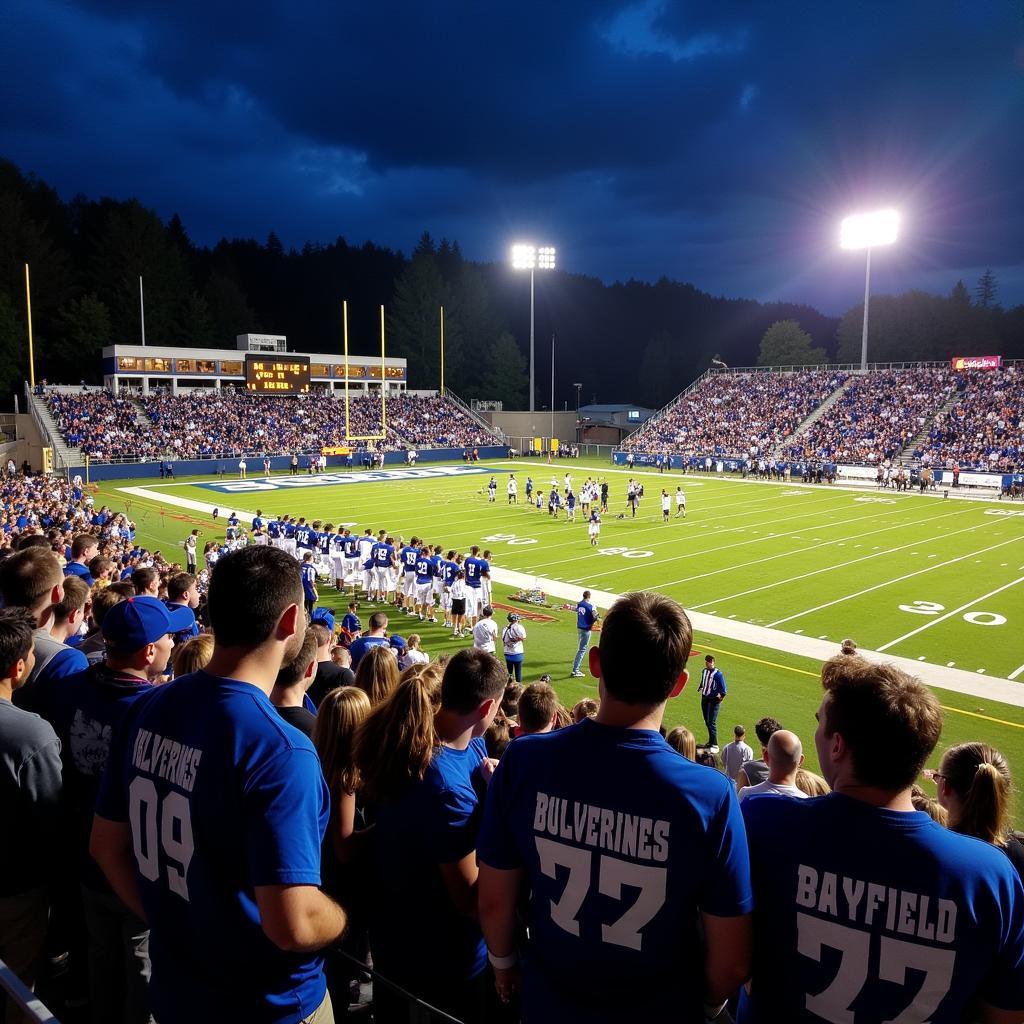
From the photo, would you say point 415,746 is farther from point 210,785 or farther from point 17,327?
point 17,327

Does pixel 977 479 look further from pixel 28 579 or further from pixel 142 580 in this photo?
pixel 28 579

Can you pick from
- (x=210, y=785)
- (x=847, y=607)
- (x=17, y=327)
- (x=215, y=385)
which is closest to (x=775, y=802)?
(x=210, y=785)

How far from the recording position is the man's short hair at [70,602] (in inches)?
183

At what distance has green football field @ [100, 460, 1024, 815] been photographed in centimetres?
1302

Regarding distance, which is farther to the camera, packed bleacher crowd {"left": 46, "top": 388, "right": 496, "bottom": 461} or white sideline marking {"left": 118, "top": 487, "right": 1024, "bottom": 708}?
packed bleacher crowd {"left": 46, "top": 388, "right": 496, "bottom": 461}

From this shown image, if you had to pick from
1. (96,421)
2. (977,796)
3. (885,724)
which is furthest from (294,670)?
(96,421)

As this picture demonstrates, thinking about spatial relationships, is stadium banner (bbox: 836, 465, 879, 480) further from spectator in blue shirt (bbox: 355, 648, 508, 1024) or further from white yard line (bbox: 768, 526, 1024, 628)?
spectator in blue shirt (bbox: 355, 648, 508, 1024)

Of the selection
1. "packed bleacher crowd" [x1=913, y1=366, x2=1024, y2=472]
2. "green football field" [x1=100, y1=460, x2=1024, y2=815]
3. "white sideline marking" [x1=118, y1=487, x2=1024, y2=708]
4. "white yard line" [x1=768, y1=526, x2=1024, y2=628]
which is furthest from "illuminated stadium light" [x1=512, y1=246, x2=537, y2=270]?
"white sideline marking" [x1=118, y1=487, x2=1024, y2=708]

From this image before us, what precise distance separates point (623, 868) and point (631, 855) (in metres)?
0.04

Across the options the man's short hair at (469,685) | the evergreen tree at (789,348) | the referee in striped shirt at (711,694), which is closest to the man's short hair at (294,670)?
the man's short hair at (469,685)

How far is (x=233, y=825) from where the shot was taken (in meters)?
2.05

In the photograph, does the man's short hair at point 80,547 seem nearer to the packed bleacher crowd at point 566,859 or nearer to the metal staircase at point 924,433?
the packed bleacher crowd at point 566,859

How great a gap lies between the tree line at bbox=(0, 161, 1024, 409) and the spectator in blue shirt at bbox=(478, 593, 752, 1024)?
2413 inches

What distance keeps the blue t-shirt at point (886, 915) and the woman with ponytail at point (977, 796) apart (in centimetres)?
117
